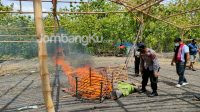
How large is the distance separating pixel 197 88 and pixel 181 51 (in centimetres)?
138

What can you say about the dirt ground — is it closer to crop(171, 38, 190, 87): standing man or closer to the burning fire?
the burning fire

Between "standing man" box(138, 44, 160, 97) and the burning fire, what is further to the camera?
"standing man" box(138, 44, 160, 97)

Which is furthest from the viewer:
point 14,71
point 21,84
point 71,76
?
point 14,71

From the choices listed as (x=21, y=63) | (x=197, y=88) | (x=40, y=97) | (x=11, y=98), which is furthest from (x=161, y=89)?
(x=21, y=63)

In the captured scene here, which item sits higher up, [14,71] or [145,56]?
[145,56]

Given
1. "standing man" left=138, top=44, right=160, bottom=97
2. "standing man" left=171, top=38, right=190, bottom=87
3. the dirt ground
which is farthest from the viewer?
"standing man" left=171, top=38, right=190, bottom=87

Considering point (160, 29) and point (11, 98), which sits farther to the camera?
point (160, 29)

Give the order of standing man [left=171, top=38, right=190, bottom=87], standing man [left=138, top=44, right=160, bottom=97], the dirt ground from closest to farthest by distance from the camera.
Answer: the dirt ground → standing man [left=138, top=44, right=160, bottom=97] → standing man [left=171, top=38, right=190, bottom=87]

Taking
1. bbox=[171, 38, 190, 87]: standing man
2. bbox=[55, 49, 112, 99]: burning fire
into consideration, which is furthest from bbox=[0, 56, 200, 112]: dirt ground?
bbox=[171, 38, 190, 87]: standing man

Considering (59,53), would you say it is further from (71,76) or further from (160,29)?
(160,29)

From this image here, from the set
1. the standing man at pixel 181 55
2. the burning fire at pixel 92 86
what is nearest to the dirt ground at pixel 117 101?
the burning fire at pixel 92 86

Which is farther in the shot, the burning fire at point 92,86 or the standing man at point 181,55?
the standing man at point 181,55

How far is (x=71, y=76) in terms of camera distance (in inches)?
A: 423

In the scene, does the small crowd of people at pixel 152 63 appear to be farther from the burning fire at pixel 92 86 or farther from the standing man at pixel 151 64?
the burning fire at pixel 92 86
